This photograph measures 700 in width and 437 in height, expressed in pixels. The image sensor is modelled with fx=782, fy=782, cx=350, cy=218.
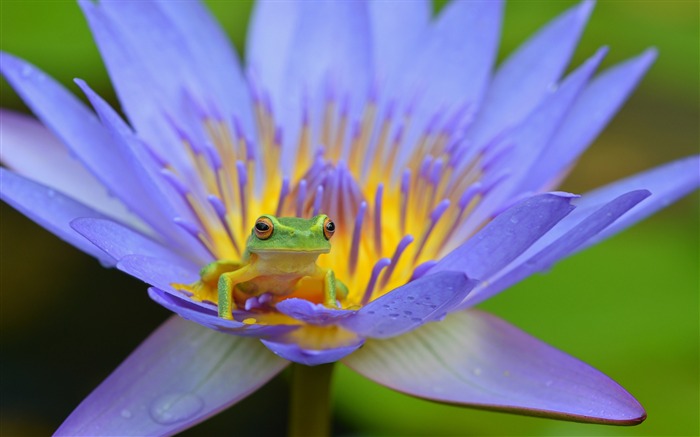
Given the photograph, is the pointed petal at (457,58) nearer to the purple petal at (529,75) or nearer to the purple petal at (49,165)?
the purple petal at (529,75)

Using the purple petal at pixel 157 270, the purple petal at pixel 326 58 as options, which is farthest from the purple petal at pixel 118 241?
the purple petal at pixel 326 58

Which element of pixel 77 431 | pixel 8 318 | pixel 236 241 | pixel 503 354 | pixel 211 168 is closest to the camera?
pixel 77 431

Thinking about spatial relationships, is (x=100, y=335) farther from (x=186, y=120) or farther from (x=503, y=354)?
(x=503, y=354)

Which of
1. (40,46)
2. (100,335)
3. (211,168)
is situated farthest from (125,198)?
(40,46)

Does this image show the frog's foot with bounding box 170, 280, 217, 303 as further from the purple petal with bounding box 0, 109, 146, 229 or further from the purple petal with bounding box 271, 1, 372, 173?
the purple petal with bounding box 271, 1, 372, 173

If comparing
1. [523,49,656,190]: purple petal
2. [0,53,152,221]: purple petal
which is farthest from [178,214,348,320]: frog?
[523,49,656,190]: purple petal

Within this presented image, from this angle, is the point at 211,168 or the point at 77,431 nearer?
the point at 77,431

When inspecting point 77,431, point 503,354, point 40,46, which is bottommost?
point 77,431
